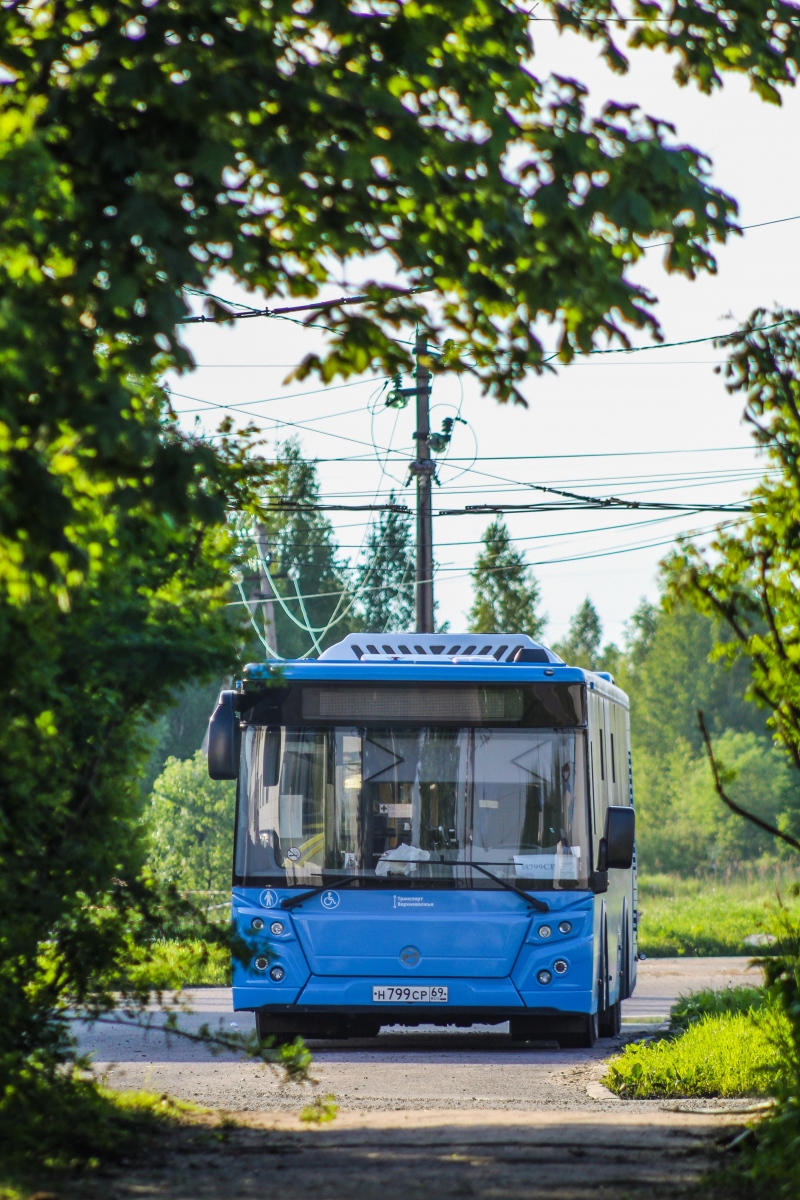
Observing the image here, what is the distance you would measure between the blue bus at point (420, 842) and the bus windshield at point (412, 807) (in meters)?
0.01

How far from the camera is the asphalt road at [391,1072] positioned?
35.5 ft

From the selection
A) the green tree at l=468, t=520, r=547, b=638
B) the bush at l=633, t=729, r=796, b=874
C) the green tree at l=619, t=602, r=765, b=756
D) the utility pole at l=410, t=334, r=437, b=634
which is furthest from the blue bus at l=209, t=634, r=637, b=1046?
the green tree at l=619, t=602, r=765, b=756

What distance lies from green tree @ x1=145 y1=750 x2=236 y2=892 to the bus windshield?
3690 centimetres

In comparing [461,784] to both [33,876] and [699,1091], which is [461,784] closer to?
[699,1091]

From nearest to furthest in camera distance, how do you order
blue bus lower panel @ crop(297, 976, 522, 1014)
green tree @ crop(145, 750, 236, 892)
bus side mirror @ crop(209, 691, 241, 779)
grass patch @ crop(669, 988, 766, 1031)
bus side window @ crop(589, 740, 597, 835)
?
bus side mirror @ crop(209, 691, 241, 779) → blue bus lower panel @ crop(297, 976, 522, 1014) → bus side window @ crop(589, 740, 597, 835) → grass patch @ crop(669, 988, 766, 1031) → green tree @ crop(145, 750, 236, 892)

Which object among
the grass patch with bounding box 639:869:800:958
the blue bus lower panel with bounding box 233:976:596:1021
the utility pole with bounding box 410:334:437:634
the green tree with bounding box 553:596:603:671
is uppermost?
the green tree with bounding box 553:596:603:671

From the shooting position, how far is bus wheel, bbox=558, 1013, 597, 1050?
47.5 ft

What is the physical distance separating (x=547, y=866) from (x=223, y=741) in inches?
105

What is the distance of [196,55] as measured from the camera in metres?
5.85

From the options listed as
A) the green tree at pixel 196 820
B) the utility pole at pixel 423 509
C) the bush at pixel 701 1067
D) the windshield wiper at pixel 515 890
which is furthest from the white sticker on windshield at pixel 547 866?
the green tree at pixel 196 820

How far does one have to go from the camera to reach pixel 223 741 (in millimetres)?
13312

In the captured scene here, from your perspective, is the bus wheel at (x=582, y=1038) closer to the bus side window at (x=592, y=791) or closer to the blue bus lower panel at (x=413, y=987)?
the blue bus lower panel at (x=413, y=987)

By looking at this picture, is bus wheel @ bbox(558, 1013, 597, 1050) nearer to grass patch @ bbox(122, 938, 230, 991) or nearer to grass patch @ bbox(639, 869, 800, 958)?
grass patch @ bbox(639, 869, 800, 958)

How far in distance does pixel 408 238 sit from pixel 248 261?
58cm
